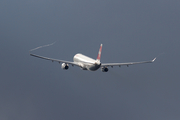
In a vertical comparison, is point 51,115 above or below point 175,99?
below

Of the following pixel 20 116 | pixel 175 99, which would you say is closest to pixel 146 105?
pixel 175 99

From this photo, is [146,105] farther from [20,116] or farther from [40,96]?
[20,116]

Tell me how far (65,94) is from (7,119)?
4421 centimetres

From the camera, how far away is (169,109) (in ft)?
560

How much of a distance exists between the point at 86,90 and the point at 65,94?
1757 centimetres

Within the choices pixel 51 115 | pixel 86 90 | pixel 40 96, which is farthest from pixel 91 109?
pixel 40 96

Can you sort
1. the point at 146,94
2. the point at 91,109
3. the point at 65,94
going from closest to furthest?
the point at 146,94, the point at 65,94, the point at 91,109

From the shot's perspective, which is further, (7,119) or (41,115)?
(41,115)

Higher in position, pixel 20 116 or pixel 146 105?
pixel 146 105

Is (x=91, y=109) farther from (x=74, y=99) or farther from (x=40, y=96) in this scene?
(x=40, y=96)

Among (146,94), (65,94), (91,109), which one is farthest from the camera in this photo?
(91,109)

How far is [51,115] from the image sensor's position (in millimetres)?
183250

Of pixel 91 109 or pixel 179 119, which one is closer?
pixel 179 119

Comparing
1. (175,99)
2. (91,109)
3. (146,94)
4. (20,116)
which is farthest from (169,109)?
(20,116)
